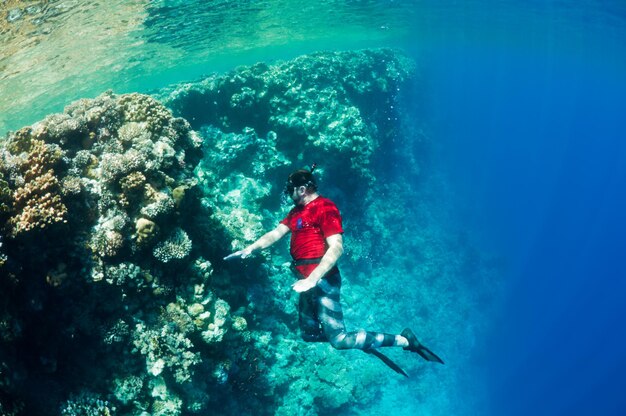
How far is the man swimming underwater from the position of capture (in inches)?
210

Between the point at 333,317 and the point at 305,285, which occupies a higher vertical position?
the point at 305,285

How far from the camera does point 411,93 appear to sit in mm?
30531

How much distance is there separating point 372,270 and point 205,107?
1231 cm

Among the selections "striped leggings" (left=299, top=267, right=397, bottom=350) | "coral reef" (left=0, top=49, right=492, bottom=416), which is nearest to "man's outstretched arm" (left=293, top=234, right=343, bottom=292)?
"striped leggings" (left=299, top=267, right=397, bottom=350)

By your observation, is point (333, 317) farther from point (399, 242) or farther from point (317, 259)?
point (399, 242)

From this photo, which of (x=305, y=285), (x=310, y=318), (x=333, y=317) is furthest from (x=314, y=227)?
(x=310, y=318)

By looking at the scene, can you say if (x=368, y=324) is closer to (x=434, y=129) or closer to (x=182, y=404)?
(x=182, y=404)

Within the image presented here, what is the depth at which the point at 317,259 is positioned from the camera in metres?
5.30

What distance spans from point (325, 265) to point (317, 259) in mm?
619

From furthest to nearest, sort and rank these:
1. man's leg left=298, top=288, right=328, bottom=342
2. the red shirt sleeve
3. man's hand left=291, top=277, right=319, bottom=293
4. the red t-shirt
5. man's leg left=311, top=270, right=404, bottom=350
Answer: man's leg left=298, top=288, right=328, bottom=342, man's leg left=311, top=270, right=404, bottom=350, the red t-shirt, the red shirt sleeve, man's hand left=291, top=277, right=319, bottom=293

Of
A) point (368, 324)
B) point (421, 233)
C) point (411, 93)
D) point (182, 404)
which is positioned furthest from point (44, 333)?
point (411, 93)

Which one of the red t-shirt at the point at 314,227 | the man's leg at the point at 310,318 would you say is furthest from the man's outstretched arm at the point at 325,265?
the man's leg at the point at 310,318

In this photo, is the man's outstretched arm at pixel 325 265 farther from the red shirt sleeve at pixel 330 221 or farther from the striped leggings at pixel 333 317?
the striped leggings at pixel 333 317

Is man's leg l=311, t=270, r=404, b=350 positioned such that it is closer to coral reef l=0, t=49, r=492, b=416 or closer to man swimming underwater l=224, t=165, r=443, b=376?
man swimming underwater l=224, t=165, r=443, b=376
